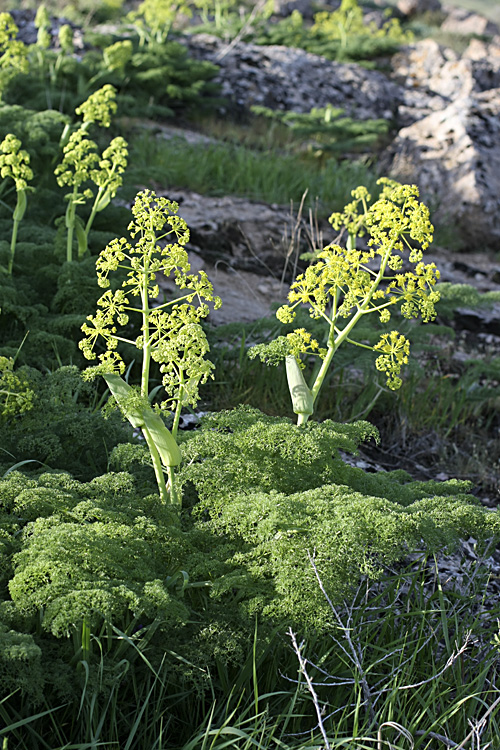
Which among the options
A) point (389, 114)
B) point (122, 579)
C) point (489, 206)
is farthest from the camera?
point (389, 114)

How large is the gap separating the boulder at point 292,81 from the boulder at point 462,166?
2.18 metres

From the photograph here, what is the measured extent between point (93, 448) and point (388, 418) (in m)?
2.06

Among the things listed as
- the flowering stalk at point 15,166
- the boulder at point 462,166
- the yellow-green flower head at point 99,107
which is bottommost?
the boulder at point 462,166

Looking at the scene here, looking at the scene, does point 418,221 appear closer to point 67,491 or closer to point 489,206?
point 67,491

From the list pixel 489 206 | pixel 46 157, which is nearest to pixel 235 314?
pixel 46 157

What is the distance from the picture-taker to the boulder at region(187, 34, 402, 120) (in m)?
9.88

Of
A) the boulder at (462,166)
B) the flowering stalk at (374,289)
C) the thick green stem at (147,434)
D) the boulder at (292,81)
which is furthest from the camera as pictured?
the boulder at (292,81)

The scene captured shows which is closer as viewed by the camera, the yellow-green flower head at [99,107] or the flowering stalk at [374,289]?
the flowering stalk at [374,289]

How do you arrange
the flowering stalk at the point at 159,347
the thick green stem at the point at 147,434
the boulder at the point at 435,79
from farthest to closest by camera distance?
the boulder at the point at 435,79
the thick green stem at the point at 147,434
the flowering stalk at the point at 159,347

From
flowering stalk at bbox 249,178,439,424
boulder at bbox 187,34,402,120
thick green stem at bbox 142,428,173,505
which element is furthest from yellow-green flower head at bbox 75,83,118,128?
boulder at bbox 187,34,402,120

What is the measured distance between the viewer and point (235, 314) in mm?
4633

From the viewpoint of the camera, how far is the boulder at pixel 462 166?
A: 25.0 ft

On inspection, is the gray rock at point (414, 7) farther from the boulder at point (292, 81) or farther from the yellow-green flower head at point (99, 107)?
the yellow-green flower head at point (99, 107)

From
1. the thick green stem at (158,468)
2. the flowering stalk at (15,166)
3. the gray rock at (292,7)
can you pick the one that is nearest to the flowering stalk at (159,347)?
the thick green stem at (158,468)
